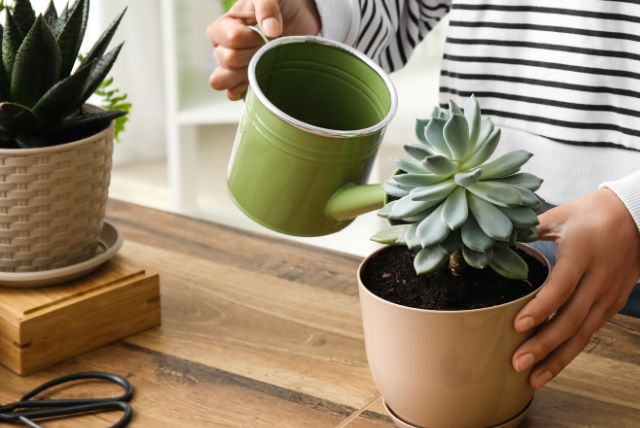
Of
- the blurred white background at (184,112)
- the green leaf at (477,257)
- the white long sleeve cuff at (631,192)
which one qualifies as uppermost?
the white long sleeve cuff at (631,192)

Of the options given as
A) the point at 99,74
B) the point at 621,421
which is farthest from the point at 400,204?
the point at 99,74

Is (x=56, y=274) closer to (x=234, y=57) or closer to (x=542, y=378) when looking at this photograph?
(x=234, y=57)

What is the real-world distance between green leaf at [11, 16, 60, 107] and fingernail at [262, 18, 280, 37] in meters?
0.21

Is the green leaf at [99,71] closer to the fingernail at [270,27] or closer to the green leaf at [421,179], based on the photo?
the fingernail at [270,27]

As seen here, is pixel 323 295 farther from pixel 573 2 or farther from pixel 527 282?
pixel 573 2

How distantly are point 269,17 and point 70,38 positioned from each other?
8.2 inches

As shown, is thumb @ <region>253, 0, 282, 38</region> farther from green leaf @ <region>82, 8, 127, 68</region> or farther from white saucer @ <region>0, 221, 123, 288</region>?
white saucer @ <region>0, 221, 123, 288</region>

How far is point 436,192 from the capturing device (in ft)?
2.20

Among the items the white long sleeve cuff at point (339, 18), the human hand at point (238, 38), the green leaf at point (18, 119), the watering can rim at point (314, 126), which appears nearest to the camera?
the watering can rim at point (314, 126)

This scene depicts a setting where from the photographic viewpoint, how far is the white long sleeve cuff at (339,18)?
3.61 ft

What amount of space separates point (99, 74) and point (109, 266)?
Answer: 211 millimetres

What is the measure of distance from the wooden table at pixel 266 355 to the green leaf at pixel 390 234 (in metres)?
0.19

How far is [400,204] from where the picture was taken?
0.69 meters

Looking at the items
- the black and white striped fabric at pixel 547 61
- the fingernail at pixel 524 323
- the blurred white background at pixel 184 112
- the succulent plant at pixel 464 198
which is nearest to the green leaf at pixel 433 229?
the succulent plant at pixel 464 198
